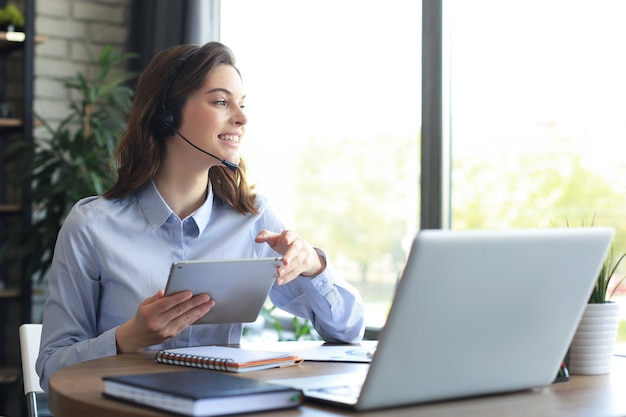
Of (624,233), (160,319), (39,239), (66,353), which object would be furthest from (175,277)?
(39,239)

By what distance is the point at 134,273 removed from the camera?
1.85 metres

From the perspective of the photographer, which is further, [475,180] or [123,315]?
[475,180]

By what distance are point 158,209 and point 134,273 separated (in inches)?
6.1

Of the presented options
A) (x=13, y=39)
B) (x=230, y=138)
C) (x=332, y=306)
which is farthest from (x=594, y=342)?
(x=13, y=39)

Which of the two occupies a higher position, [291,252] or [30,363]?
[291,252]

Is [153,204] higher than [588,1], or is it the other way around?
[588,1]

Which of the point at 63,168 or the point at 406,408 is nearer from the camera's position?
the point at 406,408

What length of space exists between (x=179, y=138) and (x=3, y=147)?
2.00 metres

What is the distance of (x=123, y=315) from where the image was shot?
184cm

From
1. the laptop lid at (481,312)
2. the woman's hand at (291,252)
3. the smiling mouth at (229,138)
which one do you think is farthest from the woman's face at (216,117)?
the laptop lid at (481,312)

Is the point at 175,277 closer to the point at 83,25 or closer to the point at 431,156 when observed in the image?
the point at 431,156

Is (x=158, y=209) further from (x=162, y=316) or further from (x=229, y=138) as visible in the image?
(x=162, y=316)

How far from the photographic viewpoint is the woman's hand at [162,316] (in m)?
1.50

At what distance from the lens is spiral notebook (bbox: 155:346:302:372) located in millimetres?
1412
